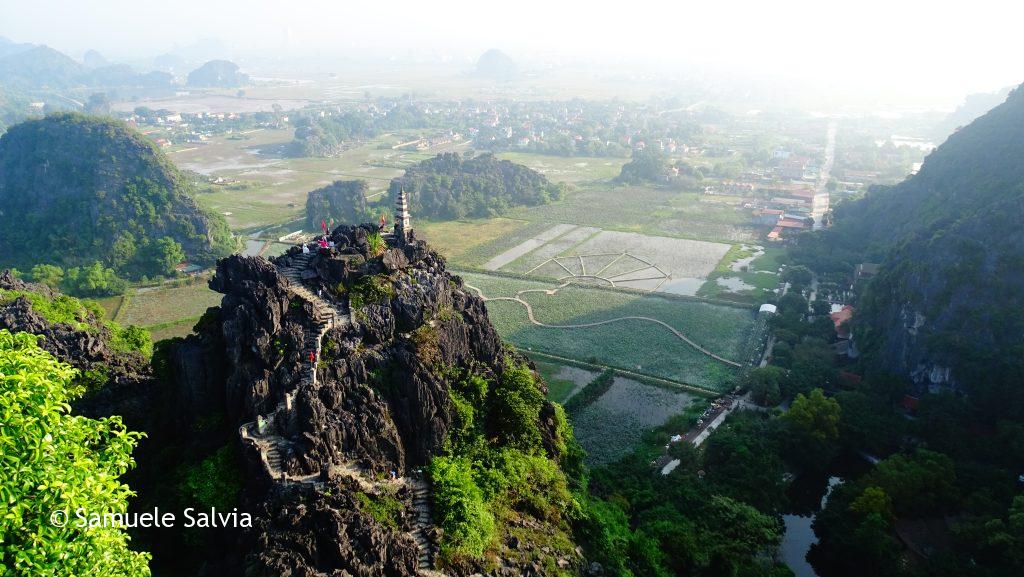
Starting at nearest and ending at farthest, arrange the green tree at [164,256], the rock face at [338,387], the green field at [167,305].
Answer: the rock face at [338,387] < the green field at [167,305] < the green tree at [164,256]

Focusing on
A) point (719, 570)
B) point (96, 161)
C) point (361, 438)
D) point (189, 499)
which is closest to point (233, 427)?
point (189, 499)

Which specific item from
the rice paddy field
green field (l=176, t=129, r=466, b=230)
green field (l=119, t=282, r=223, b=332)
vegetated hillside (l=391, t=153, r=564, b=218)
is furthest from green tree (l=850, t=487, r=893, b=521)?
green field (l=176, t=129, r=466, b=230)

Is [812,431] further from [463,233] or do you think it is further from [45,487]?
[463,233]

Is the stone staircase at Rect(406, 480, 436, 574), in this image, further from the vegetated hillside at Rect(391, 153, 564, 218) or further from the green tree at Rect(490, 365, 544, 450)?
the vegetated hillside at Rect(391, 153, 564, 218)

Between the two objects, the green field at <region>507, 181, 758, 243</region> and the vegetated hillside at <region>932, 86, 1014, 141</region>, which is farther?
the vegetated hillside at <region>932, 86, 1014, 141</region>

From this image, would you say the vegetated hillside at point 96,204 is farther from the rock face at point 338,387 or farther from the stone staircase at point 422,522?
the stone staircase at point 422,522

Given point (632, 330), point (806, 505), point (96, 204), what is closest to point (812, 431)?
point (806, 505)

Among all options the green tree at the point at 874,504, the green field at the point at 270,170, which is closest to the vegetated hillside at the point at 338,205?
the green field at the point at 270,170
